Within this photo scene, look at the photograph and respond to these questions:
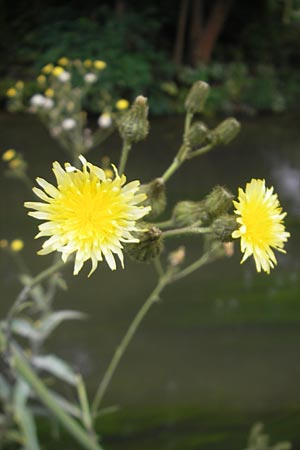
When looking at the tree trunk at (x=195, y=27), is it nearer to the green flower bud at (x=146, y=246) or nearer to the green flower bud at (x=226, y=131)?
the green flower bud at (x=226, y=131)

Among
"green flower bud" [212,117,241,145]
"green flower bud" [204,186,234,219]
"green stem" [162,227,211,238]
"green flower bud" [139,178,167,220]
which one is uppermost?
"green flower bud" [212,117,241,145]

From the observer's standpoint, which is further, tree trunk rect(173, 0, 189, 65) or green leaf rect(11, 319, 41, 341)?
tree trunk rect(173, 0, 189, 65)

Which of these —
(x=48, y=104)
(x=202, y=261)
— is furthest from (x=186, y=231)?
(x=48, y=104)

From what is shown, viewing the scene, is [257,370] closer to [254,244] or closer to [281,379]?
[281,379]

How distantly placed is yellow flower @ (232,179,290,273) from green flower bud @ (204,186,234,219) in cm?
3

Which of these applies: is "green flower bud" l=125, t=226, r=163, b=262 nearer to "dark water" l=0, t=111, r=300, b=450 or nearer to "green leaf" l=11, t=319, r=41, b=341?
"green leaf" l=11, t=319, r=41, b=341

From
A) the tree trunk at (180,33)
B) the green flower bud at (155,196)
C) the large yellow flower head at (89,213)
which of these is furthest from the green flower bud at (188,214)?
the tree trunk at (180,33)

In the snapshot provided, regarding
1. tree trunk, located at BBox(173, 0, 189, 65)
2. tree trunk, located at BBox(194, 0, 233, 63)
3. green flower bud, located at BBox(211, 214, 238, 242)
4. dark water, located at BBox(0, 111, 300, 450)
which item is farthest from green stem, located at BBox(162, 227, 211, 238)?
tree trunk, located at BBox(194, 0, 233, 63)

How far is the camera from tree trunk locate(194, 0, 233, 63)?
5.12 meters

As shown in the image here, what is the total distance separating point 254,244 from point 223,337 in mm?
1355

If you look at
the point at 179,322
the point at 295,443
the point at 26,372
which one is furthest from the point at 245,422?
the point at 26,372

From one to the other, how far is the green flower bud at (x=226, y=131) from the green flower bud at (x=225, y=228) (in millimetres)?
210

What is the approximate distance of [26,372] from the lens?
752 mm

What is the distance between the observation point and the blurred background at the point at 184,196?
162 cm
